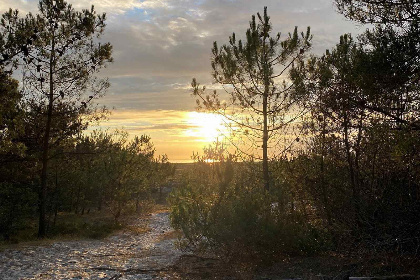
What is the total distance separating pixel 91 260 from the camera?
14.0 m

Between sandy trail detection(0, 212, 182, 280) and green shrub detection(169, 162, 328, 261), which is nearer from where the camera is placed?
green shrub detection(169, 162, 328, 261)

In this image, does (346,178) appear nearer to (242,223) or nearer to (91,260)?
(242,223)

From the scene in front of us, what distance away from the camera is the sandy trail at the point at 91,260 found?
11.4m

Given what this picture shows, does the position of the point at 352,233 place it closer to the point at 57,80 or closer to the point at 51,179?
the point at 57,80

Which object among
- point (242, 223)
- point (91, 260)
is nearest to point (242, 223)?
point (242, 223)

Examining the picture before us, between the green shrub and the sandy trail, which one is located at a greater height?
the green shrub

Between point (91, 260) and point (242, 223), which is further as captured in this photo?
point (91, 260)

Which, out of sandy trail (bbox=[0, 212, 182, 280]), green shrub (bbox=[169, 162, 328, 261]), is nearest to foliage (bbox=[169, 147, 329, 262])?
green shrub (bbox=[169, 162, 328, 261])

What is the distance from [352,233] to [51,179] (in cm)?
1915

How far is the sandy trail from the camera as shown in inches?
450

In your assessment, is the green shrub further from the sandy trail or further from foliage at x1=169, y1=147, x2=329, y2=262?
the sandy trail

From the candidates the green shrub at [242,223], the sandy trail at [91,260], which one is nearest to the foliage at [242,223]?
the green shrub at [242,223]

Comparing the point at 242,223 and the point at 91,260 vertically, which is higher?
the point at 242,223

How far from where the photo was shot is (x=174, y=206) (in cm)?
1285
